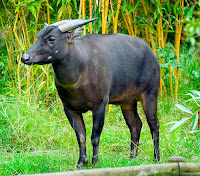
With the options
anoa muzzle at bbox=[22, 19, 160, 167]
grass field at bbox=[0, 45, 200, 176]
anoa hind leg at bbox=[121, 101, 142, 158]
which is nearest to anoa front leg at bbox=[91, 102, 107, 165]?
anoa muzzle at bbox=[22, 19, 160, 167]

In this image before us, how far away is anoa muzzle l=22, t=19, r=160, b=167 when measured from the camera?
14.0 ft

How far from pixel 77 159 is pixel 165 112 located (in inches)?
95.2

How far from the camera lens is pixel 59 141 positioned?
5.70m

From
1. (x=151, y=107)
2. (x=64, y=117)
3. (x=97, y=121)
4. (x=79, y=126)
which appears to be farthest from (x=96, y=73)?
(x=64, y=117)

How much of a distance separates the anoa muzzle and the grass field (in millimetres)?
225

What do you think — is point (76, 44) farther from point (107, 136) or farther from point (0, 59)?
point (0, 59)

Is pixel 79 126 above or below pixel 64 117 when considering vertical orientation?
above

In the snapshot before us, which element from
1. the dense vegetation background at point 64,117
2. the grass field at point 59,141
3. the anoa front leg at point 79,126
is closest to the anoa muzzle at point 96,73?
the anoa front leg at point 79,126

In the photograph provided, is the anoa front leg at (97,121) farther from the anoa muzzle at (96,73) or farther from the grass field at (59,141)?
the grass field at (59,141)

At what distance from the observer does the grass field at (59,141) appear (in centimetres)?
468

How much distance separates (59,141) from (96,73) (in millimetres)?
1531

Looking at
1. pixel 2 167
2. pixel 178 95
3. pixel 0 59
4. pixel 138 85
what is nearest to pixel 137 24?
pixel 178 95

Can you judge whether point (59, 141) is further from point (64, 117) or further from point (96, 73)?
point (96, 73)

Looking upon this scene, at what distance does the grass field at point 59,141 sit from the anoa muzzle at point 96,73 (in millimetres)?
225
